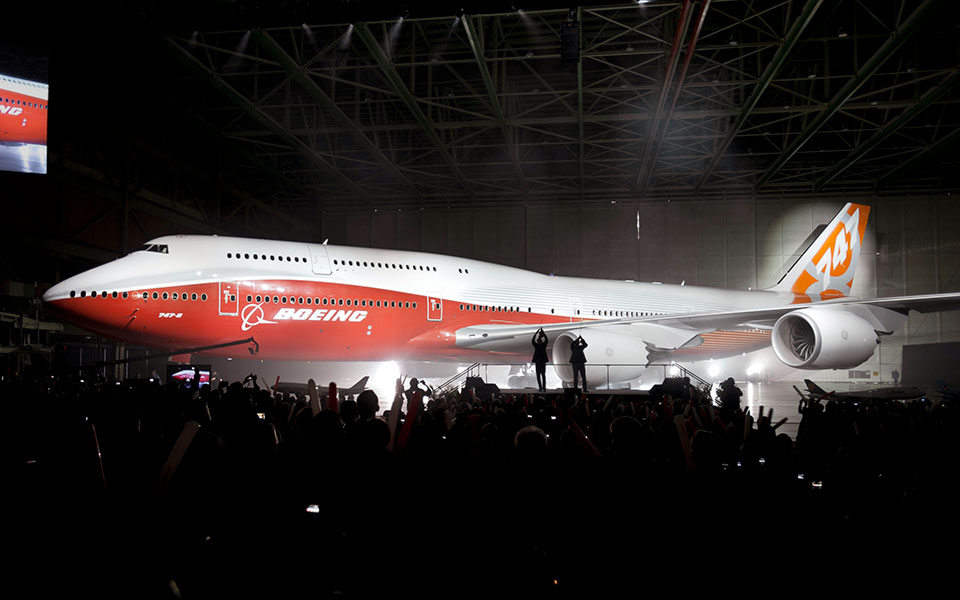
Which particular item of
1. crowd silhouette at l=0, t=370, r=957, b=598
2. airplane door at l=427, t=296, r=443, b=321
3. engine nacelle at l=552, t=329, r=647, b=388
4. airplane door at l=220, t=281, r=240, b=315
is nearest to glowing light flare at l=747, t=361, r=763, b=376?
engine nacelle at l=552, t=329, r=647, b=388

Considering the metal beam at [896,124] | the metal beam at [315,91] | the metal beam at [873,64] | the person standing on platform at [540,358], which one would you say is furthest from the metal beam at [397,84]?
the metal beam at [896,124]

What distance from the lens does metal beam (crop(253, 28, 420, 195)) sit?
14.5 meters

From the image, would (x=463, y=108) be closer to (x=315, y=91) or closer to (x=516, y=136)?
(x=516, y=136)

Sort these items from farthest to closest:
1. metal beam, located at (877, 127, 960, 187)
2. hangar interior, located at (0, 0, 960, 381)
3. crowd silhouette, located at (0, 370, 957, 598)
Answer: metal beam, located at (877, 127, 960, 187), hangar interior, located at (0, 0, 960, 381), crowd silhouette, located at (0, 370, 957, 598)

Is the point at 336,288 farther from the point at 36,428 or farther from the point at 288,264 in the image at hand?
the point at 36,428

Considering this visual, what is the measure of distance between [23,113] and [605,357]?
11.3 metres

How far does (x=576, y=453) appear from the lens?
7.73 feet

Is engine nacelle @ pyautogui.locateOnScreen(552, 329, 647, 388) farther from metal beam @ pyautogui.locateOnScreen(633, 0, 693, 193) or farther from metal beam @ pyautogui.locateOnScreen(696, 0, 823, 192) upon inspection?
metal beam @ pyautogui.locateOnScreen(696, 0, 823, 192)

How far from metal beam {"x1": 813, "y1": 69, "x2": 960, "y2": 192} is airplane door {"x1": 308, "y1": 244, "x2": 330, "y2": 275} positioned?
1597 cm

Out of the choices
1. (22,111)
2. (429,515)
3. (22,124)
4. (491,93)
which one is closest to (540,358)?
(429,515)

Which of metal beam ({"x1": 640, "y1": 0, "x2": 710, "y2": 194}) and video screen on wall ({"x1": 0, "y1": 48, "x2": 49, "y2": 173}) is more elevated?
metal beam ({"x1": 640, "y1": 0, "x2": 710, "y2": 194})

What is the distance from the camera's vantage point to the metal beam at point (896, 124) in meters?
16.6

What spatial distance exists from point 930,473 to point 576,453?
1241 mm

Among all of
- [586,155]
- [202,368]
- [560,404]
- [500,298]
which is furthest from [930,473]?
[586,155]
